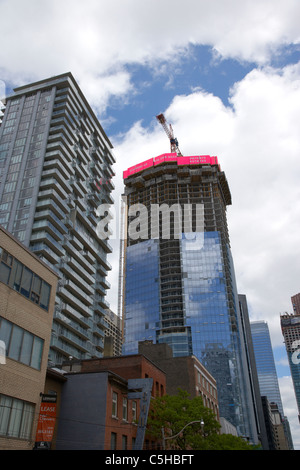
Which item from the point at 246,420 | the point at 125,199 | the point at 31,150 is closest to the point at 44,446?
the point at 31,150

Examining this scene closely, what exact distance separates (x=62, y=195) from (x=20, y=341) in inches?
2826

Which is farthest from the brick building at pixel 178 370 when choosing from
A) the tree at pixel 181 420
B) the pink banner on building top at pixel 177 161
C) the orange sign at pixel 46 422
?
the pink banner on building top at pixel 177 161

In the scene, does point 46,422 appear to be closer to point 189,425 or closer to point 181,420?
point 181,420

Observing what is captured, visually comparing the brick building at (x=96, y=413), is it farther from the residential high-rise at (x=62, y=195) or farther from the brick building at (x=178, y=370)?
the residential high-rise at (x=62, y=195)

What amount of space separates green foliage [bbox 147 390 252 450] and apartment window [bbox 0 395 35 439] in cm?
1343

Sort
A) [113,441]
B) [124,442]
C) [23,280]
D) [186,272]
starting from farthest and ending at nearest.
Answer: [186,272]
[124,442]
[113,441]
[23,280]

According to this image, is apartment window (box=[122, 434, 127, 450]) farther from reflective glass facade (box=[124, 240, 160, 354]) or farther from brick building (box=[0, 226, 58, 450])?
reflective glass facade (box=[124, 240, 160, 354])

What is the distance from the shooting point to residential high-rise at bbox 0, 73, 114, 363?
86.4 meters

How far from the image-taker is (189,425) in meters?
35.6

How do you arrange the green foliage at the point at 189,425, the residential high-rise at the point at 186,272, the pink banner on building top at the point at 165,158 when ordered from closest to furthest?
1. the green foliage at the point at 189,425
2. the residential high-rise at the point at 186,272
3. the pink banner on building top at the point at 165,158

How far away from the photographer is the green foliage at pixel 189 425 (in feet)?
115

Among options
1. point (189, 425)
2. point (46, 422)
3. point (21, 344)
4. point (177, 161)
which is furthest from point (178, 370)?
point (177, 161)

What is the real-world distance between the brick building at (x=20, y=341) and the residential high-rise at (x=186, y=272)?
108 meters

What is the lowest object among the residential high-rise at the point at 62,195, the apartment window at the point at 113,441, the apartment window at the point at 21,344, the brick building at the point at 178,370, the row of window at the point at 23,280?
the apartment window at the point at 113,441
